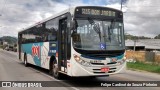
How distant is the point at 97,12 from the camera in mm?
13703

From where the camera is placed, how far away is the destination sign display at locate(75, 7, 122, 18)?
13.5m

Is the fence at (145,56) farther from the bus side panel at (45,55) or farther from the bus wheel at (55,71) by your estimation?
the bus wheel at (55,71)

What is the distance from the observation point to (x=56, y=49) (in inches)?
619

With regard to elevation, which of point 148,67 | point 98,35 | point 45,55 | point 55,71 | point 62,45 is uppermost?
point 98,35

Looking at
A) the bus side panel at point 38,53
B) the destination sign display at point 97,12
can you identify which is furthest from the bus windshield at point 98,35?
the bus side panel at point 38,53

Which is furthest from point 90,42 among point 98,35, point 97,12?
point 97,12

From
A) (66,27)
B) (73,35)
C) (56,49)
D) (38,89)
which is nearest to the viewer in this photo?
(38,89)

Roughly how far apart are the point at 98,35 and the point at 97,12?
3.43 feet

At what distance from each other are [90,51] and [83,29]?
942mm

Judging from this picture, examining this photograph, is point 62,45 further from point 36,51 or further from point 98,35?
point 36,51

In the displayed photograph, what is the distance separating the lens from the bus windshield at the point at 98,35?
13109 millimetres

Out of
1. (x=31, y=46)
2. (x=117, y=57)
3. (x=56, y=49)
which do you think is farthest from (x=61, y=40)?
(x=31, y=46)

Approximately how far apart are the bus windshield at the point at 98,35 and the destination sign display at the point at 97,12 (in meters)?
0.28

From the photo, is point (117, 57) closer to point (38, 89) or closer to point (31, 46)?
point (38, 89)
